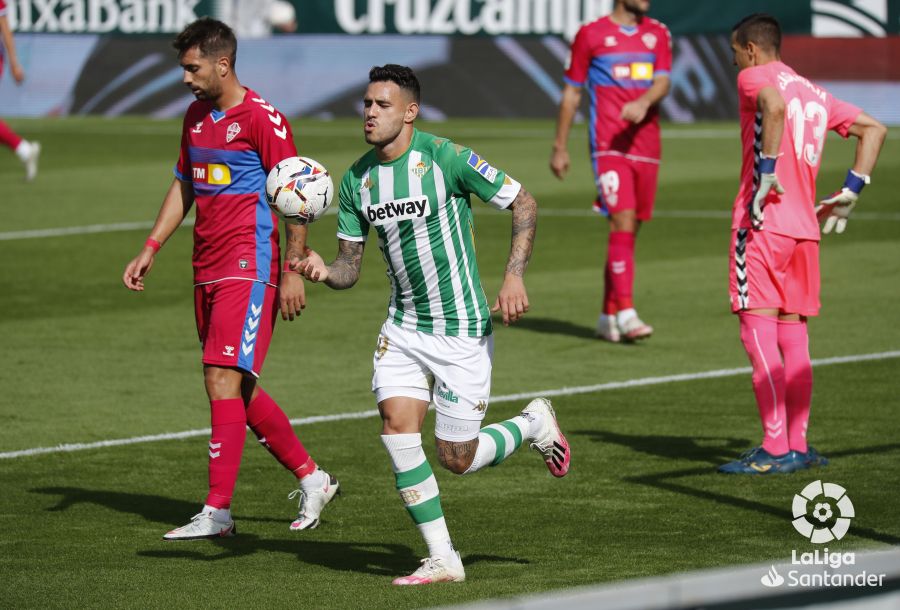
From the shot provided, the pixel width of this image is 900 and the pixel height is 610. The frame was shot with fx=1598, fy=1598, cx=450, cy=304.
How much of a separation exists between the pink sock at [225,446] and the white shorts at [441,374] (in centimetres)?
106

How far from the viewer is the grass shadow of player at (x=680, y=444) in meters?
8.48

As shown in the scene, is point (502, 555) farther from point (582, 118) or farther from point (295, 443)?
point (582, 118)

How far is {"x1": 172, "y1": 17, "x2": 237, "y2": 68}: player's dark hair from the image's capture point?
708 cm

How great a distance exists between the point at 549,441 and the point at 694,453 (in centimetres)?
189

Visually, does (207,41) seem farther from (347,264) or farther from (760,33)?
(760,33)

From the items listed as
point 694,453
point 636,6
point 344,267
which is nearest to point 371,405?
point 694,453

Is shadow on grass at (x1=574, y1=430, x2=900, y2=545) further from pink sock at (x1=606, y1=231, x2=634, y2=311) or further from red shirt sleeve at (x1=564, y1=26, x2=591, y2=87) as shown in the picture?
red shirt sleeve at (x1=564, y1=26, x2=591, y2=87)

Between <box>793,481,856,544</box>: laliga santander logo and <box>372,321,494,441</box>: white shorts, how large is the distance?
156cm

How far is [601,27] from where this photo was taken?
1272 centimetres

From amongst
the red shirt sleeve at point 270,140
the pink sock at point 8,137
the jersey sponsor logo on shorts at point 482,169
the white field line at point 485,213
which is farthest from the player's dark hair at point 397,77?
the pink sock at point 8,137

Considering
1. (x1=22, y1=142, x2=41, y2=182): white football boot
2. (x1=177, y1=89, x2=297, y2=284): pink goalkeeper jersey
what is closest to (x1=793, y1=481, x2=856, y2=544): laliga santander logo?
(x1=177, y1=89, x2=297, y2=284): pink goalkeeper jersey

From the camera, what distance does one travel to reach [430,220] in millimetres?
6320

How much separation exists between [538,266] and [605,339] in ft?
12.2

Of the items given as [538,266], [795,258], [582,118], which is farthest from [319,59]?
[795,258]
